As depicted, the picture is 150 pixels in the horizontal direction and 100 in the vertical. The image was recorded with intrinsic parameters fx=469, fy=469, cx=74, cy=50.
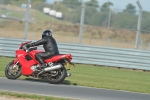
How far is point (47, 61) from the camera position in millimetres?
13812

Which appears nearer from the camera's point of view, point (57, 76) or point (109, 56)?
point (57, 76)

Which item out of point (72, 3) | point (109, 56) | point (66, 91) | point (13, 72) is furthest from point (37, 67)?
point (72, 3)

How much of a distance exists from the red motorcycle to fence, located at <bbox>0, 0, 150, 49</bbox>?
9.19 metres

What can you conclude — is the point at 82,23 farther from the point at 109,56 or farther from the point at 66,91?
the point at 66,91

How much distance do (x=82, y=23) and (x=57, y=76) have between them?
9.94 metres

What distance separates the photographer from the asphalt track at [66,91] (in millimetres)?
11391

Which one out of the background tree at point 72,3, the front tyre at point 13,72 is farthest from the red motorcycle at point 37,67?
the background tree at point 72,3

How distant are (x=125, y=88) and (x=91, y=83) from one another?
116 cm

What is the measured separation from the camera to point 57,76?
44.4ft

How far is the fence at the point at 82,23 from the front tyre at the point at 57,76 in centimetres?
952

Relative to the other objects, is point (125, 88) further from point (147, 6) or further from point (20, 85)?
point (147, 6)

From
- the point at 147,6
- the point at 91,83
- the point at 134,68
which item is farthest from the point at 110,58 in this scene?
the point at 91,83

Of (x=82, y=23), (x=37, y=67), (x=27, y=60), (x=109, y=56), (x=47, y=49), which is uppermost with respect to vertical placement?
(x=82, y=23)

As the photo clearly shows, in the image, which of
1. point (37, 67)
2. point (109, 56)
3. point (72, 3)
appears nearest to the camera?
point (37, 67)
